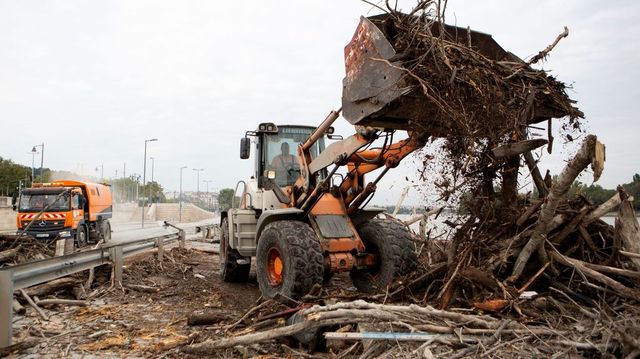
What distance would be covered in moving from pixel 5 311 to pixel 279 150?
4.94 metres

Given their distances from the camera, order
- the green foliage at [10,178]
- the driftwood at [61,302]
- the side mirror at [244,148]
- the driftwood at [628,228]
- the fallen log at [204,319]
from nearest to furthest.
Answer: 1. the driftwood at [628,228]
2. the fallen log at [204,319]
3. the driftwood at [61,302]
4. the side mirror at [244,148]
5. the green foliage at [10,178]

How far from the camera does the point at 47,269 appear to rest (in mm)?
5484

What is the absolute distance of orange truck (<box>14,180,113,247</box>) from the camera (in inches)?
703

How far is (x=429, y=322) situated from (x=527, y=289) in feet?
4.53

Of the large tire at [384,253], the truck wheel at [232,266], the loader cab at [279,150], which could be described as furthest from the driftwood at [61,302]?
the large tire at [384,253]

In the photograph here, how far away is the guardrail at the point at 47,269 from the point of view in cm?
437

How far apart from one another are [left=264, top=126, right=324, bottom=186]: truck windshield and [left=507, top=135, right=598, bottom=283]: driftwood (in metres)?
4.17

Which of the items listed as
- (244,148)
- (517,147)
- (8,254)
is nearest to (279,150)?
(244,148)

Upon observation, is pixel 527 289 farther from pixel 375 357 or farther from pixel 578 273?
pixel 375 357

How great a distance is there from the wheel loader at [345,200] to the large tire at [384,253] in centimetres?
1

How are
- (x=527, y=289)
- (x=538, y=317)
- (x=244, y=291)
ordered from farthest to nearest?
(x=244, y=291)
(x=527, y=289)
(x=538, y=317)

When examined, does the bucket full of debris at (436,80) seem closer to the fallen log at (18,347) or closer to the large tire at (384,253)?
the large tire at (384,253)

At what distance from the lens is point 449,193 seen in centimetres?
479

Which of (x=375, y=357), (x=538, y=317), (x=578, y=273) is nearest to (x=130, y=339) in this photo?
(x=375, y=357)
